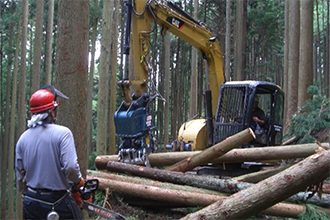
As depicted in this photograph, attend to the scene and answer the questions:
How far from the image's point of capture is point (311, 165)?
417cm

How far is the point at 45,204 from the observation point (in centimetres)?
362

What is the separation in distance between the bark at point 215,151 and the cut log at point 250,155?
0.73 ft

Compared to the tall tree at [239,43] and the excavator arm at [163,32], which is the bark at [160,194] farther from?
the tall tree at [239,43]

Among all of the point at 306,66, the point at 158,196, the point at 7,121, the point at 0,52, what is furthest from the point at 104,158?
the point at 0,52

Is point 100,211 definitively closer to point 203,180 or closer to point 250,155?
point 203,180

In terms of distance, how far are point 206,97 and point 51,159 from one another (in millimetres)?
7023

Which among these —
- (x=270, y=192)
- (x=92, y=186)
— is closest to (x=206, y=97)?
(x=270, y=192)

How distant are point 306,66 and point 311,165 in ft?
30.6

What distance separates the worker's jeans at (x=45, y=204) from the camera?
362 cm

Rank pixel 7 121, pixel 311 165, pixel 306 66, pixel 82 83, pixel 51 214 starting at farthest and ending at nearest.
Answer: pixel 7 121 < pixel 306 66 < pixel 82 83 < pixel 311 165 < pixel 51 214

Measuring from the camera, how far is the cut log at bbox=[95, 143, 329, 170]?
714cm

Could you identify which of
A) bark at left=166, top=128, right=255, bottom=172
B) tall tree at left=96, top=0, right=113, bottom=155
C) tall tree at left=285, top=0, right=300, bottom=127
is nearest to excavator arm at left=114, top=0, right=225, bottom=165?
bark at left=166, top=128, right=255, bottom=172

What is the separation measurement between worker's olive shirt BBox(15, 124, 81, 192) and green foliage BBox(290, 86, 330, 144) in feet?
28.5

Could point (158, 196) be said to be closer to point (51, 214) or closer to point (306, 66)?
point (51, 214)
